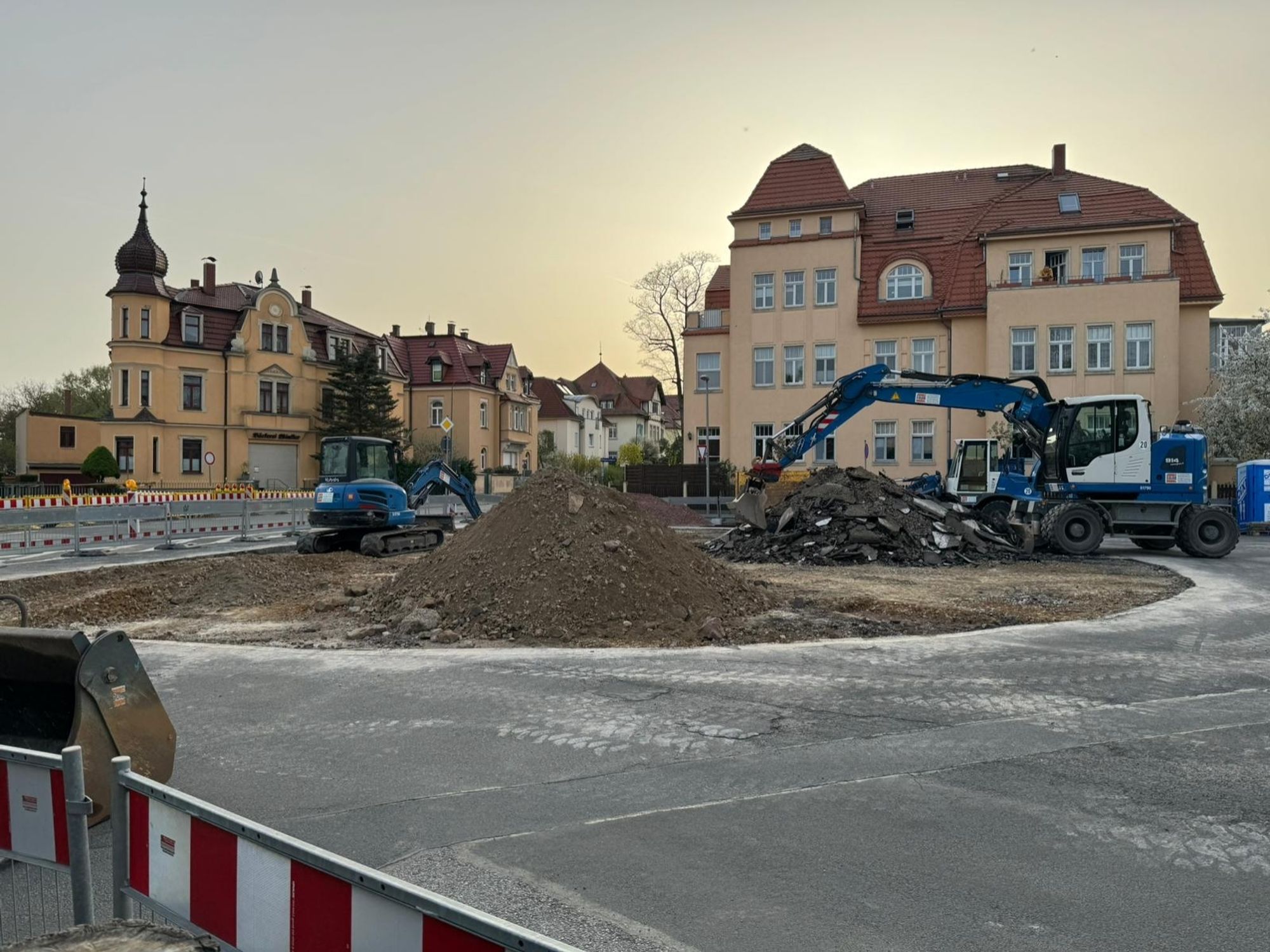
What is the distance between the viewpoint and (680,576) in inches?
494

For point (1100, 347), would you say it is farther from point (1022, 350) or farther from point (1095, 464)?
point (1095, 464)

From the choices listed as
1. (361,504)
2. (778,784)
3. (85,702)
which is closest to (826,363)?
(361,504)

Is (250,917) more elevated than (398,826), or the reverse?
(250,917)

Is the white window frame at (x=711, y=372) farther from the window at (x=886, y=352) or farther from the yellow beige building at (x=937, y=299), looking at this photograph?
the window at (x=886, y=352)

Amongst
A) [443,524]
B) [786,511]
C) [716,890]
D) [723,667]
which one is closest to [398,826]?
[716,890]

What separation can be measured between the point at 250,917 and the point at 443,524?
22.2m

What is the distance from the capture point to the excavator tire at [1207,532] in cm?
2127

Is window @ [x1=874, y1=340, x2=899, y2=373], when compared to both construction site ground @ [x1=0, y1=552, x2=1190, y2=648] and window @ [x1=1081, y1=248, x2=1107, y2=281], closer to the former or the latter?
window @ [x1=1081, y1=248, x2=1107, y2=281]

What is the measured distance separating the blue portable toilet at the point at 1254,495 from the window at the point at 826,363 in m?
21.2

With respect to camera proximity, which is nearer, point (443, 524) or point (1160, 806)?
point (1160, 806)

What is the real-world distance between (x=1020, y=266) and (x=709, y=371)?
14.3 metres

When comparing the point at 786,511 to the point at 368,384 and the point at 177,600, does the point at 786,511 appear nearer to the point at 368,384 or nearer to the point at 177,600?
the point at 177,600

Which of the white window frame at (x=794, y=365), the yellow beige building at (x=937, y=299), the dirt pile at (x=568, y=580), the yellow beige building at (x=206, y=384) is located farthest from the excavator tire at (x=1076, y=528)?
the yellow beige building at (x=206, y=384)

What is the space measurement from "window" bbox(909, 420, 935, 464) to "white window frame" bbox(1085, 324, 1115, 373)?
21.5 ft
